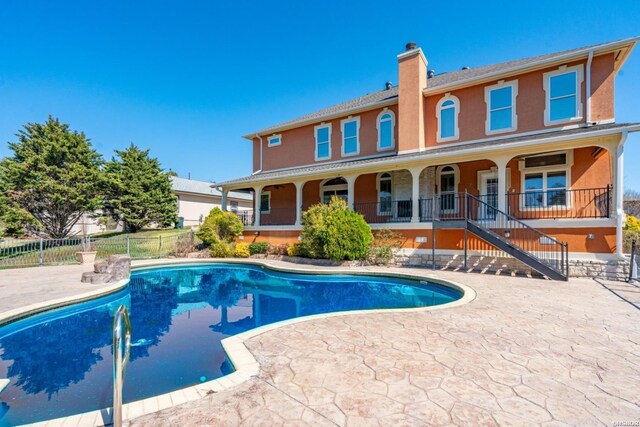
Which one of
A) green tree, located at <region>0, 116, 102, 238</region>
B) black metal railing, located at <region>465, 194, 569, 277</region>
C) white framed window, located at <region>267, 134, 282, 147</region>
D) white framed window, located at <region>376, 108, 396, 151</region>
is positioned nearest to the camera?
black metal railing, located at <region>465, 194, 569, 277</region>

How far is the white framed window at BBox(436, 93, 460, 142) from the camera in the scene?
1412cm

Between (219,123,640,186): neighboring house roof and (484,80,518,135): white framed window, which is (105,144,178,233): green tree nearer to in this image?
(219,123,640,186): neighboring house roof

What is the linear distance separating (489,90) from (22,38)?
826 inches

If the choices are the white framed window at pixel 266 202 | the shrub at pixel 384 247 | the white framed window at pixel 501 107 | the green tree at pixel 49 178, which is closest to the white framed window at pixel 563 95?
the white framed window at pixel 501 107

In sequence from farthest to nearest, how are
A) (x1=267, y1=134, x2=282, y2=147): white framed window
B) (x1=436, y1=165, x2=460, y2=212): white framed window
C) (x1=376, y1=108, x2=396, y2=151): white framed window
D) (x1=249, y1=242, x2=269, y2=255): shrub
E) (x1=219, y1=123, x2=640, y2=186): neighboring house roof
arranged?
(x1=267, y1=134, x2=282, y2=147): white framed window
(x1=249, y1=242, x2=269, y2=255): shrub
(x1=376, y1=108, x2=396, y2=151): white framed window
(x1=436, y1=165, x2=460, y2=212): white framed window
(x1=219, y1=123, x2=640, y2=186): neighboring house roof

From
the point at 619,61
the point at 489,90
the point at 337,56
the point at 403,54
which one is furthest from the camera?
the point at 337,56

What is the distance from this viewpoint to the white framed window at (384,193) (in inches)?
621

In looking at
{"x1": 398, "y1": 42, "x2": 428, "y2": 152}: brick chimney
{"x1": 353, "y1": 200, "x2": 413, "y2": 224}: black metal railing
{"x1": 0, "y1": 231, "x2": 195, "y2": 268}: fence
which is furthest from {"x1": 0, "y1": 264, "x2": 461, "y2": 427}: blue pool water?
{"x1": 398, "y1": 42, "x2": 428, "y2": 152}: brick chimney

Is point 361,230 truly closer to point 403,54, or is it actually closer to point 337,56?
point 403,54

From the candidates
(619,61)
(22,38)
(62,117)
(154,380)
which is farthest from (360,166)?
(62,117)

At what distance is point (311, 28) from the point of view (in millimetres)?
15547

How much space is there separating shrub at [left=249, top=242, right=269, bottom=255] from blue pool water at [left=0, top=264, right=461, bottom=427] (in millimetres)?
3982

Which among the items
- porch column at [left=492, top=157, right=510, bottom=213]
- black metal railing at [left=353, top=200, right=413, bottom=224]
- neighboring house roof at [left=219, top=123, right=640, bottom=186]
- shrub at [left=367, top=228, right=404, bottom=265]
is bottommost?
shrub at [left=367, top=228, right=404, bottom=265]

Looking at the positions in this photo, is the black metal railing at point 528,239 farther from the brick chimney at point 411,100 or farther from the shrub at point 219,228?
the shrub at point 219,228
